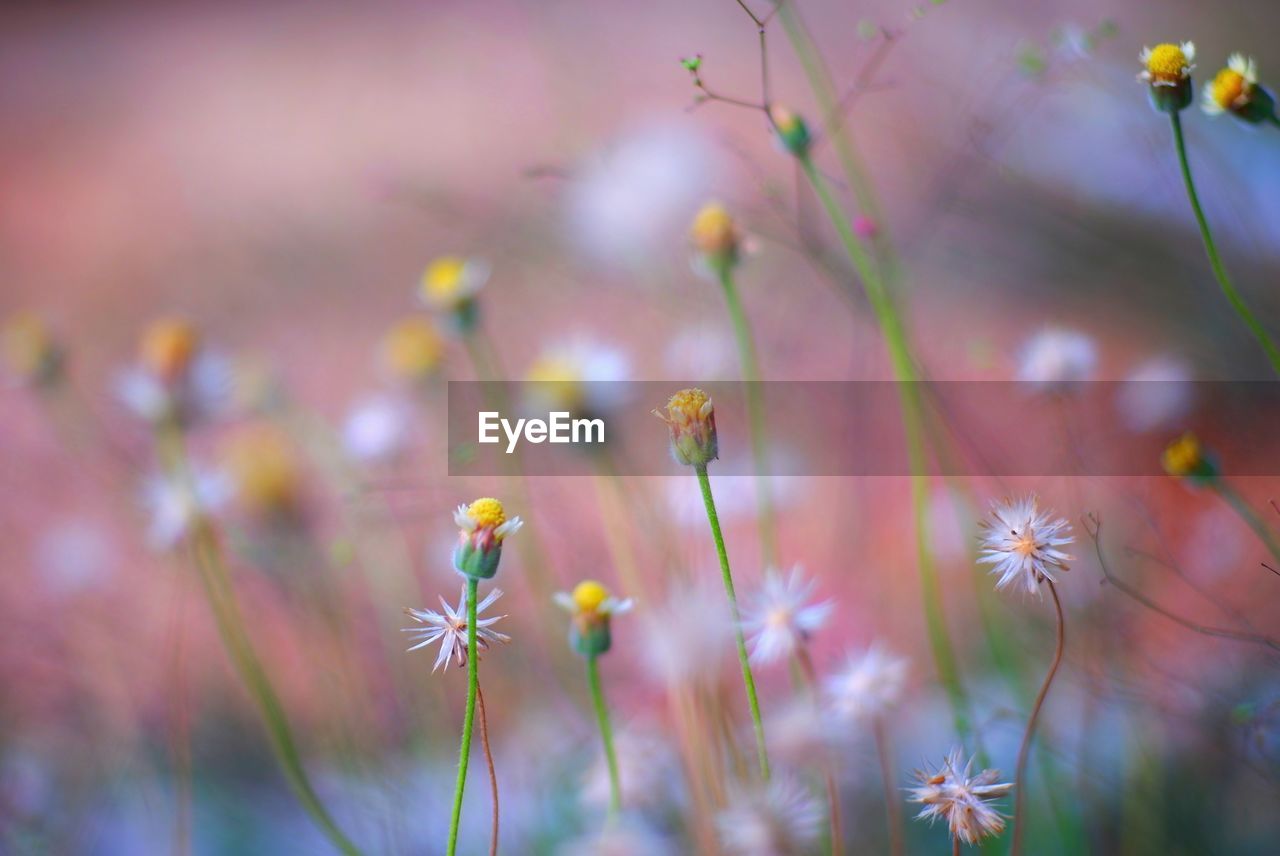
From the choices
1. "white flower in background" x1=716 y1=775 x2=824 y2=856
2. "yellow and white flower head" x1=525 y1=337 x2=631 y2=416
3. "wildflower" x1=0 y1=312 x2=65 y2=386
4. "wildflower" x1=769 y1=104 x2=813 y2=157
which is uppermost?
"wildflower" x1=0 y1=312 x2=65 y2=386

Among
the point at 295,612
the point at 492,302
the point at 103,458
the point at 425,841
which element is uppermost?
the point at 492,302

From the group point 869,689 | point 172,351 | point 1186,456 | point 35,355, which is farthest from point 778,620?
point 35,355

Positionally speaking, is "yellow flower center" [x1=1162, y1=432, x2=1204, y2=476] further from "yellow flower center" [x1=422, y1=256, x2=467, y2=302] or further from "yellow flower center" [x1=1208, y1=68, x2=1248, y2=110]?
"yellow flower center" [x1=422, y1=256, x2=467, y2=302]

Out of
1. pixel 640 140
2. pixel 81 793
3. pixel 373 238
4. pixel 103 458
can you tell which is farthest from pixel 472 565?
pixel 373 238

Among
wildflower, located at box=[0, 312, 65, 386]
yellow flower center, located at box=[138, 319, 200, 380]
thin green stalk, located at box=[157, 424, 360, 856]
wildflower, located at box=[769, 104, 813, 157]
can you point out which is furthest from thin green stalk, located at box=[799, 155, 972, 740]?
wildflower, located at box=[0, 312, 65, 386]

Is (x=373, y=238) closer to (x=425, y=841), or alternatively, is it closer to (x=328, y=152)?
(x=328, y=152)

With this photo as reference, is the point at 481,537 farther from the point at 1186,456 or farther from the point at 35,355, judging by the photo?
the point at 35,355
